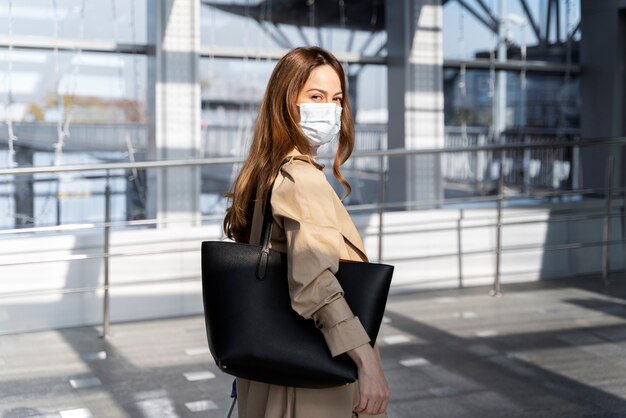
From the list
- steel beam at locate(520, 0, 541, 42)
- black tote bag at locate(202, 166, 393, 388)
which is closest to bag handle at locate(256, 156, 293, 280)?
black tote bag at locate(202, 166, 393, 388)

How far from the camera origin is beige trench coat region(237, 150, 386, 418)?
3.16ft

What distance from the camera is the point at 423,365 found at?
2.54 meters

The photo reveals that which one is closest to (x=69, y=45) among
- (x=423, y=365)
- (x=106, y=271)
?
(x=106, y=271)

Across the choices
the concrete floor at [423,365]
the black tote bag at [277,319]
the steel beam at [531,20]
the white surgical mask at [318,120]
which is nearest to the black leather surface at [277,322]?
the black tote bag at [277,319]

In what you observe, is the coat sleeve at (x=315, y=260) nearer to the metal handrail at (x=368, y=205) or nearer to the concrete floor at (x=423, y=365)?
the concrete floor at (x=423, y=365)

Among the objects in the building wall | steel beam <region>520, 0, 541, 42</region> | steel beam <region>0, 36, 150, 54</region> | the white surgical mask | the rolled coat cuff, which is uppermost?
steel beam <region>520, 0, 541, 42</region>

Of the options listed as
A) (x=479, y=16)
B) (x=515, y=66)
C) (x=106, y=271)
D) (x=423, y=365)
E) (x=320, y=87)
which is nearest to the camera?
(x=320, y=87)

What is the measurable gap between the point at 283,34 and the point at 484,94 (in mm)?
1097

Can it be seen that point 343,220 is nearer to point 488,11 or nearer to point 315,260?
point 315,260

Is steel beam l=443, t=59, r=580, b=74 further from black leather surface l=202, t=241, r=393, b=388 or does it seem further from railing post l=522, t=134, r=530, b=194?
black leather surface l=202, t=241, r=393, b=388

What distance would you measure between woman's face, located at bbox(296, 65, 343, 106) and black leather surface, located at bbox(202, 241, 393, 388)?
185 millimetres

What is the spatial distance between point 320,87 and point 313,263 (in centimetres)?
22

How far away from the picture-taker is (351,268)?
100cm

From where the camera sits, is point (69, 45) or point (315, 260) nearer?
point (315, 260)
